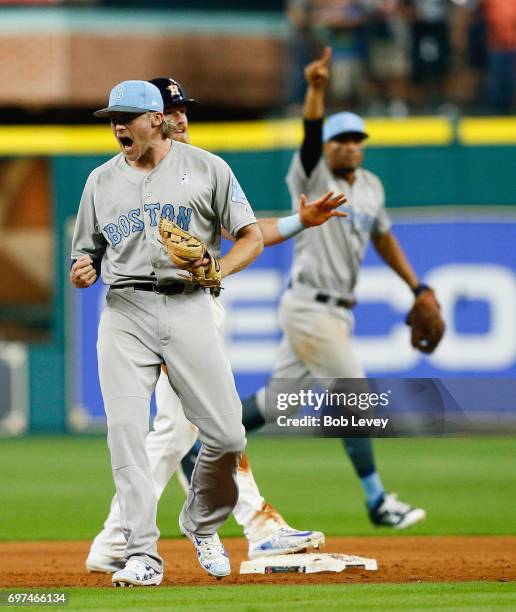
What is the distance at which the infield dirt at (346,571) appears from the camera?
240 inches

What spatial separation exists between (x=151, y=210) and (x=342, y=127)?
272cm

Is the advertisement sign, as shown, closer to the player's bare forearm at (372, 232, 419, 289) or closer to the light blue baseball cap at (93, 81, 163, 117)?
the player's bare forearm at (372, 232, 419, 289)

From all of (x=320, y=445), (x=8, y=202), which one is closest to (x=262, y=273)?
(x=320, y=445)

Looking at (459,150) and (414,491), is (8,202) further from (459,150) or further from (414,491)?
(414,491)

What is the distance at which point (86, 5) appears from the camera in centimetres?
1642

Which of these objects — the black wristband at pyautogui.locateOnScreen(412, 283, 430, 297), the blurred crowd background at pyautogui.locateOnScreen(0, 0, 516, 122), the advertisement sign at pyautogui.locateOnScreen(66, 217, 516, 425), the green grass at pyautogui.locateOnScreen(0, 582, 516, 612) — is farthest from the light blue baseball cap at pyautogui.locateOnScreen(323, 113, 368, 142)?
the blurred crowd background at pyautogui.locateOnScreen(0, 0, 516, 122)

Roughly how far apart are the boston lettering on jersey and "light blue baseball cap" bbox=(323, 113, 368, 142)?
103 inches

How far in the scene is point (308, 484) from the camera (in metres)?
10.8

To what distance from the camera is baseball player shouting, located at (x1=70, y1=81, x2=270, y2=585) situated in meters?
5.70

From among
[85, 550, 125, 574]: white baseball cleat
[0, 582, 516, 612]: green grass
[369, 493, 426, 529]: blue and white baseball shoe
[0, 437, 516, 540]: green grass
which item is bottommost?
[0, 437, 516, 540]: green grass

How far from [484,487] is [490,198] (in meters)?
5.20
